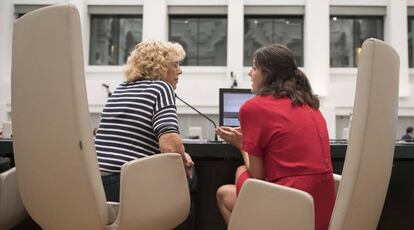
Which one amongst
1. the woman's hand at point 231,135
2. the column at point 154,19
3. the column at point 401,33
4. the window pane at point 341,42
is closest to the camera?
A: the woman's hand at point 231,135

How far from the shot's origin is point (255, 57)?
1.47m

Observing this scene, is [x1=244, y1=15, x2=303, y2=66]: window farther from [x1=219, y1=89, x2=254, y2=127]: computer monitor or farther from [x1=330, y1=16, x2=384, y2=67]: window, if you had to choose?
[x1=219, y1=89, x2=254, y2=127]: computer monitor

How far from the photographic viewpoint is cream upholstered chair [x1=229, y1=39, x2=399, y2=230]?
104cm

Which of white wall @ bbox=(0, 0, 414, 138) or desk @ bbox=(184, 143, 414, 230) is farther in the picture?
white wall @ bbox=(0, 0, 414, 138)

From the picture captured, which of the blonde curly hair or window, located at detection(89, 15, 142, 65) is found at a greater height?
window, located at detection(89, 15, 142, 65)

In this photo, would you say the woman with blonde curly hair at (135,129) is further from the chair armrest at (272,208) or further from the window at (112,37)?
the window at (112,37)

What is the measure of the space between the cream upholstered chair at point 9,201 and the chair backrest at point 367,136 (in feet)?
3.40

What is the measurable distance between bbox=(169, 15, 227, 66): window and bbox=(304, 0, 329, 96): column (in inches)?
51.1

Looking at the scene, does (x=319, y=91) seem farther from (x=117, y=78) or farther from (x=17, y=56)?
(x=17, y=56)

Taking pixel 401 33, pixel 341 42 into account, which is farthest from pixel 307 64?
pixel 401 33

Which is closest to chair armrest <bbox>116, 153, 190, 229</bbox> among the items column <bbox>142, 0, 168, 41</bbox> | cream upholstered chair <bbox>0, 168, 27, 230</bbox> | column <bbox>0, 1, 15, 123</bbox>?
cream upholstered chair <bbox>0, 168, 27, 230</bbox>

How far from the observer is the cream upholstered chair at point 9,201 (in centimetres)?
130

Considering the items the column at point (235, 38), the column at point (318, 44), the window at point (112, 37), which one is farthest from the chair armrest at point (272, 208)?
the window at point (112, 37)

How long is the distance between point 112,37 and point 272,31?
8.42ft
